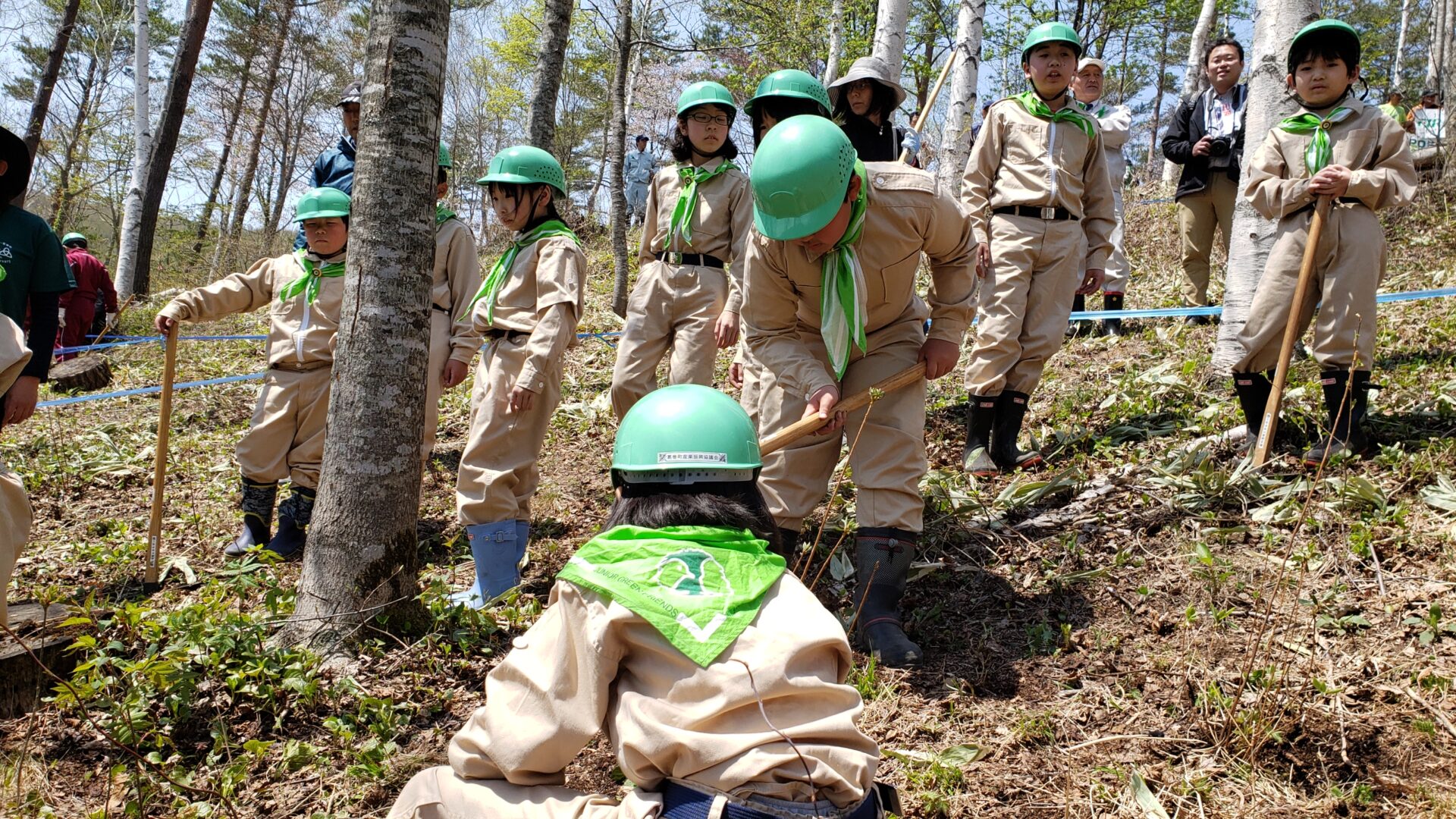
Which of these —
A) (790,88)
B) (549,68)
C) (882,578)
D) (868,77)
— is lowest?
(882,578)

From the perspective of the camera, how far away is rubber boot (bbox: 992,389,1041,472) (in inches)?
205

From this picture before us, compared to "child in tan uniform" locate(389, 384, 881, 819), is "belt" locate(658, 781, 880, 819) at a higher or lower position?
lower

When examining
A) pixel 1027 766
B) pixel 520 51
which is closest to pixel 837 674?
pixel 1027 766

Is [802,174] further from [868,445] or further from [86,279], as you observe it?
[86,279]

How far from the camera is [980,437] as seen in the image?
5301mm

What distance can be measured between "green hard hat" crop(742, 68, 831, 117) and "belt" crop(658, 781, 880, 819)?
378 cm

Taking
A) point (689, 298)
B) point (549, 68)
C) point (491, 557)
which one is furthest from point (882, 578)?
point (549, 68)

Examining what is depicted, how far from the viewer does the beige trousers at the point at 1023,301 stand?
16.8 feet

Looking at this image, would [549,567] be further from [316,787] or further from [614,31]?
[614,31]

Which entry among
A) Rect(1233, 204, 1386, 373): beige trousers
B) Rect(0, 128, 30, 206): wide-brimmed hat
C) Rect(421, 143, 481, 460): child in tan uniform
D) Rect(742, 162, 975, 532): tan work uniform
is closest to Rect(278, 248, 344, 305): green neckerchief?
Rect(421, 143, 481, 460): child in tan uniform

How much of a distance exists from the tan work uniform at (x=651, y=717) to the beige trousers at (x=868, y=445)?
5.55 feet

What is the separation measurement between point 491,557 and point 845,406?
1867 mm

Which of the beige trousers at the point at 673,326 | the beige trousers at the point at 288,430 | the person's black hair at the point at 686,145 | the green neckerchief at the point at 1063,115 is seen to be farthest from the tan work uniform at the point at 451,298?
the green neckerchief at the point at 1063,115

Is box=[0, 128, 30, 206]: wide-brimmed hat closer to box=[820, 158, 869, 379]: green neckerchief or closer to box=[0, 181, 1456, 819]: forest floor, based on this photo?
box=[0, 181, 1456, 819]: forest floor
